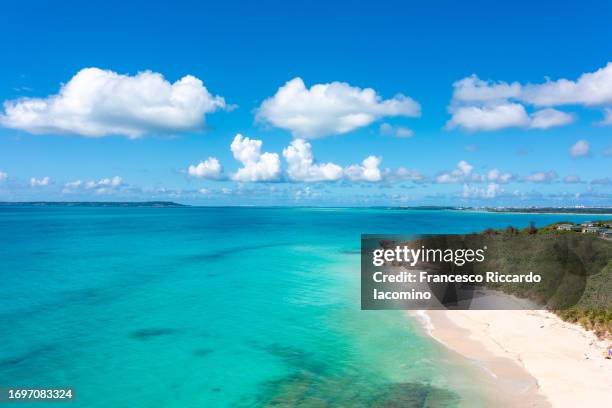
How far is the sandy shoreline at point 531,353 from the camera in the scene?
1814cm

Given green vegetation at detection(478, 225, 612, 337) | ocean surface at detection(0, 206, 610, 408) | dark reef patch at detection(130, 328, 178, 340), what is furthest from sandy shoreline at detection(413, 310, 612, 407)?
dark reef patch at detection(130, 328, 178, 340)

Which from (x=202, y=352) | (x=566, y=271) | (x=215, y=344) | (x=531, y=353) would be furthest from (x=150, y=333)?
(x=566, y=271)

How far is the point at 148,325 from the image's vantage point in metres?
29.6

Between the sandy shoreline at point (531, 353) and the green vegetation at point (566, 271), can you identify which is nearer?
the sandy shoreline at point (531, 353)

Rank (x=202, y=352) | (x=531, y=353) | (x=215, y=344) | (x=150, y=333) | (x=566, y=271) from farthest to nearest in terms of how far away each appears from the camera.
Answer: (x=566, y=271), (x=150, y=333), (x=215, y=344), (x=202, y=352), (x=531, y=353)

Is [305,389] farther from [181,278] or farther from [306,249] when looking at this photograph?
[306,249]

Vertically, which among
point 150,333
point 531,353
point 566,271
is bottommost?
point 150,333

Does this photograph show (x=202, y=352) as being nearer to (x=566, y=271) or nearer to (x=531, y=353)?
(x=531, y=353)

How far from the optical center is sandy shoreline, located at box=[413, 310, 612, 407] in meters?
18.1

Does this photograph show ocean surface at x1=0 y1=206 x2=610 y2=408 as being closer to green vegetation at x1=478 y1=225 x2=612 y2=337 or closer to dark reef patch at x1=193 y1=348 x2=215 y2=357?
dark reef patch at x1=193 y1=348 x2=215 y2=357

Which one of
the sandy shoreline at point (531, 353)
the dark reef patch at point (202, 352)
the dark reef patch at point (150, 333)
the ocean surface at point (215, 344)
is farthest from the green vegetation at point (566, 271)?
the dark reef patch at point (150, 333)

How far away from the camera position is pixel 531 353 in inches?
904

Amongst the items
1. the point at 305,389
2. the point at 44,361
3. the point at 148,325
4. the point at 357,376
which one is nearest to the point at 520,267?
the point at 357,376

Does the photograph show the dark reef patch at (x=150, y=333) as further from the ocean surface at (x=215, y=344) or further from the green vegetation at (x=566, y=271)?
the green vegetation at (x=566, y=271)
